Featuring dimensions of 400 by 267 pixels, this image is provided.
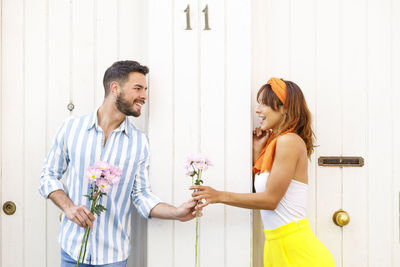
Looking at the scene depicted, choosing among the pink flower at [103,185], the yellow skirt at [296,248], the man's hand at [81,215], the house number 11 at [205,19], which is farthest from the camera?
the house number 11 at [205,19]

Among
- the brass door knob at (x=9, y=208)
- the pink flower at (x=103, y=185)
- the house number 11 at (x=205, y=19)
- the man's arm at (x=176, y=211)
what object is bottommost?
the brass door knob at (x=9, y=208)

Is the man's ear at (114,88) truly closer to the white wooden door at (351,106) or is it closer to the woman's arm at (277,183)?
the woman's arm at (277,183)

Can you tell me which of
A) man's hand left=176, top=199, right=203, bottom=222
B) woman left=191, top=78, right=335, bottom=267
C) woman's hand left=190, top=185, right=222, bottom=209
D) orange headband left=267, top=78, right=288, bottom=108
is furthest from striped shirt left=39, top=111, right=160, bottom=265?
orange headband left=267, top=78, right=288, bottom=108

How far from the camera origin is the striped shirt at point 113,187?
1.56 m

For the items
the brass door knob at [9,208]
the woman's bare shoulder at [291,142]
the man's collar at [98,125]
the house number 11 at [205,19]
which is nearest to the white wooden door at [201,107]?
the house number 11 at [205,19]

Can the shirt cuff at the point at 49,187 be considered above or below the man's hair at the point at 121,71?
below

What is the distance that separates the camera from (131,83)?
5.28 ft

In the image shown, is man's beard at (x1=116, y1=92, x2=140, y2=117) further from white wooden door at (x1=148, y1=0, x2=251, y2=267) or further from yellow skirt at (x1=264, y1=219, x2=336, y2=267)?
yellow skirt at (x1=264, y1=219, x2=336, y2=267)

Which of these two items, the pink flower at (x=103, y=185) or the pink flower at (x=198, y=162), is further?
the pink flower at (x=198, y=162)

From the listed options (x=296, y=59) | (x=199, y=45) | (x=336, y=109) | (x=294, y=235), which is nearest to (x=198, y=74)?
(x=199, y=45)

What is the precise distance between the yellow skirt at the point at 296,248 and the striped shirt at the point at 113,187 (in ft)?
1.86

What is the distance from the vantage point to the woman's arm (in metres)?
1.49

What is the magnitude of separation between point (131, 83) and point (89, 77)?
36 centimetres

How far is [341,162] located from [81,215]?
4.22 feet
